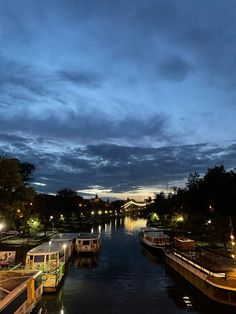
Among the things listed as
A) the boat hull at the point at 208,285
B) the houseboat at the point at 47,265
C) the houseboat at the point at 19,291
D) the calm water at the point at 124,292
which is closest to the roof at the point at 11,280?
the houseboat at the point at 19,291

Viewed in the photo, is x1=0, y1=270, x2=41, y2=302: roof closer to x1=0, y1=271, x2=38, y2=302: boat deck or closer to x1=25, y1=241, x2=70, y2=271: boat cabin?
x1=0, y1=271, x2=38, y2=302: boat deck

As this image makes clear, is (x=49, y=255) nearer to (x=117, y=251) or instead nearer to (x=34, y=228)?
(x=117, y=251)

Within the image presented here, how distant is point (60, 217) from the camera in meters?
170

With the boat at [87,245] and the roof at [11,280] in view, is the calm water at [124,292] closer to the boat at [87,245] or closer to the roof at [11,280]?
the roof at [11,280]

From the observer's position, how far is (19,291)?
93.1 feet

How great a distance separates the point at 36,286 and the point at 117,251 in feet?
150

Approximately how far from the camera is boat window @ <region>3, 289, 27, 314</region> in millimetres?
25297

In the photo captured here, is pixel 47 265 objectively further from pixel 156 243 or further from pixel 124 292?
pixel 156 243

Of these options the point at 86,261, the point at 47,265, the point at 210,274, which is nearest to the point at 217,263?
the point at 210,274

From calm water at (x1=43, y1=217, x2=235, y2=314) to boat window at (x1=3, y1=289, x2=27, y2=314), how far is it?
585cm

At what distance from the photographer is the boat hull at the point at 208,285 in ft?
109

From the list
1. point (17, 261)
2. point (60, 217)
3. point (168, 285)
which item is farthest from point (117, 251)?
point (60, 217)

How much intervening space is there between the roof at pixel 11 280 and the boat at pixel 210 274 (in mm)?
17424

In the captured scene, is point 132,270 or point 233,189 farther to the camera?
point 233,189
